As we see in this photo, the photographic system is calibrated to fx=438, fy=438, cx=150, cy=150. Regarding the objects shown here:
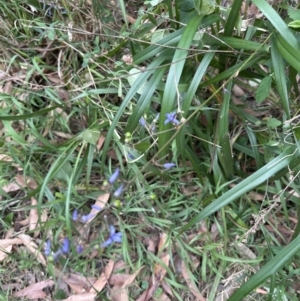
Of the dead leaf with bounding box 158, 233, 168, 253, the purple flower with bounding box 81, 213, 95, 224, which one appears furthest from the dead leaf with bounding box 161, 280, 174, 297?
the purple flower with bounding box 81, 213, 95, 224

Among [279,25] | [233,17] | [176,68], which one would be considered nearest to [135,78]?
[176,68]

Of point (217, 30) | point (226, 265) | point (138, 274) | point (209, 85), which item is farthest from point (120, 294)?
point (217, 30)

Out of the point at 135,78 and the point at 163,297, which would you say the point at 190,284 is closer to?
the point at 163,297

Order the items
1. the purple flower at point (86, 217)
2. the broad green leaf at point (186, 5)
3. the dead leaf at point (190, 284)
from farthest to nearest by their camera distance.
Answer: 1. the dead leaf at point (190, 284)
2. the purple flower at point (86, 217)
3. the broad green leaf at point (186, 5)

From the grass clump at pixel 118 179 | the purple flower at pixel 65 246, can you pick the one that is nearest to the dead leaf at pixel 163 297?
the grass clump at pixel 118 179

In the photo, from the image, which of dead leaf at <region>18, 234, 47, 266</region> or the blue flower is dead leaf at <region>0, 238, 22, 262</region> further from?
the blue flower

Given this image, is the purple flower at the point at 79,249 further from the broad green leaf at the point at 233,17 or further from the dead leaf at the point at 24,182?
the broad green leaf at the point at 233,17
